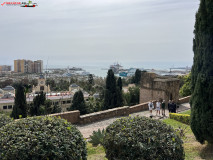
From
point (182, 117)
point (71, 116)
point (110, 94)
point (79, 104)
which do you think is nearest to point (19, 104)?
point (79, 104)

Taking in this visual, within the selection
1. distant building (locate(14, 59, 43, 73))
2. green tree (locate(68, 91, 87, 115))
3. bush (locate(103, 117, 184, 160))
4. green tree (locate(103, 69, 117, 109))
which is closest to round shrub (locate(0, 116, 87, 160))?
bush (locate(103, 117, 184, 160))

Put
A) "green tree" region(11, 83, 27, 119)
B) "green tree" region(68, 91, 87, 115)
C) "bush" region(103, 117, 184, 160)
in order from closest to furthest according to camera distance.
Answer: "bush" region(103, 117, 184, 160), "green tree" region(11, 83, 27, 119), "green tree" region(68, 91, 87, 115)

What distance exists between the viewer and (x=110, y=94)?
2886 cm

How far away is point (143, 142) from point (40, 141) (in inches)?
72.4

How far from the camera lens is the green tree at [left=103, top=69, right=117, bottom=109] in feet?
94.4

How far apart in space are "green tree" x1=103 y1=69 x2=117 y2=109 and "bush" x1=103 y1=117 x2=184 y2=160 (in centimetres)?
2423

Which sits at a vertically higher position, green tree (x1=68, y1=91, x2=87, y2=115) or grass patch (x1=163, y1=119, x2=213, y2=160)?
grass patch (x1=163, y1=119, x2=213, y2=160)

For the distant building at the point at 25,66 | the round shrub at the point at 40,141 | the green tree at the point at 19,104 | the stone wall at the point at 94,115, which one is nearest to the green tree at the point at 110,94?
the green tree at the point at 19,104

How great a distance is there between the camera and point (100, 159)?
227 inches

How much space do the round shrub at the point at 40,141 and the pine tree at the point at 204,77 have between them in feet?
12.1

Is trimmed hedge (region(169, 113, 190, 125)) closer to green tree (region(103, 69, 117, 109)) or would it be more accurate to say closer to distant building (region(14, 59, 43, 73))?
green tree (region(103, 69, 117, 109))

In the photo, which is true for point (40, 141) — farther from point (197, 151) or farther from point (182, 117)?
point (182, 117)

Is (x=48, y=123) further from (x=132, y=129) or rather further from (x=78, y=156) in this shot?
(x=132, y=129)

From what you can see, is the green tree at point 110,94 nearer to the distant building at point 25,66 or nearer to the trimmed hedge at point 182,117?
the trimmed hedge at point 182,117
